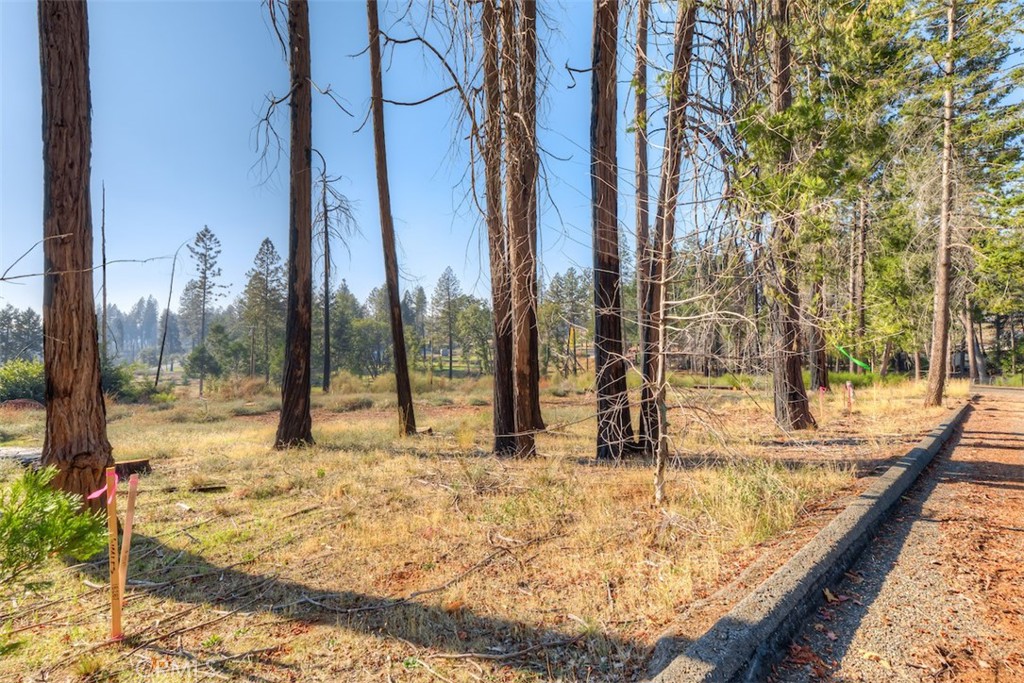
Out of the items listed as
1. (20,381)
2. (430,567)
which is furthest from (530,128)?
(20,381)

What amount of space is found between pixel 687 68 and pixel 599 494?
428 centimetres

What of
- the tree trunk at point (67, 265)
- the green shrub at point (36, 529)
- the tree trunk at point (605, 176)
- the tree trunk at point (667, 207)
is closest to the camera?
the green shrub at point (36, 529)

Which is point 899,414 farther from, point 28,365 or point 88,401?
point 28,365

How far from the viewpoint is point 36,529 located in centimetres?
178

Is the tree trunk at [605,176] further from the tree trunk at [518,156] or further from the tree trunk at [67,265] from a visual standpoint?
the tree trunk at [67,265]

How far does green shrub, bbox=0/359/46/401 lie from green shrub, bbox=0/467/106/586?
696 inches

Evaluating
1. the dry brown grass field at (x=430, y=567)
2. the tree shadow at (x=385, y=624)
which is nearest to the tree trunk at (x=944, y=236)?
the dry brown grass field at (x=430, y=567)

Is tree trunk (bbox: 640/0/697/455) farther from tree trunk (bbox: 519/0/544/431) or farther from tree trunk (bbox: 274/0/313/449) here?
tree trunk (bbox: 274/0/313/449)

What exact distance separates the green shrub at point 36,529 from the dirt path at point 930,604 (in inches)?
110

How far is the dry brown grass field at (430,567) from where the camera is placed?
2.46 meters

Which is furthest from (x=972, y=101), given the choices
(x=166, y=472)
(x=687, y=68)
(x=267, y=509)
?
(x=166, y=472)

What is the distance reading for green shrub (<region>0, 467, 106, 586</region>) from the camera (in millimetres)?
1729

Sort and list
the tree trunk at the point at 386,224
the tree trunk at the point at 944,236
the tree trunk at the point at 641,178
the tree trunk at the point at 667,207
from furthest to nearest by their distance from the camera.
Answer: the tree trunk at the point at 944,236 < the tree trunk at the point at 386,224 < the tree trunk at the point at 641,178 < the tree trunk at the point at 667,207

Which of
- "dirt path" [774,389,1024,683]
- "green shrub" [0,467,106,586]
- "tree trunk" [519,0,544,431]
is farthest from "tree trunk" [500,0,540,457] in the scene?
"green shrub" [0,467,106,586]
